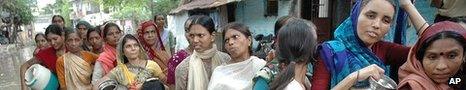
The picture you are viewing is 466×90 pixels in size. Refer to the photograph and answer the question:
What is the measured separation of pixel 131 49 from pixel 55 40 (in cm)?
110

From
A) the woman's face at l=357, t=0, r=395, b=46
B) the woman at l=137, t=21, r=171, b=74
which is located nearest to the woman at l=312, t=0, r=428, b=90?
the woman's face at l=357, t=0, r=395, b=46

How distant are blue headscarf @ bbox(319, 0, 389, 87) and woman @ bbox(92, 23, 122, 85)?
74.4 inches

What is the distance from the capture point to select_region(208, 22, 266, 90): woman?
7.74ft

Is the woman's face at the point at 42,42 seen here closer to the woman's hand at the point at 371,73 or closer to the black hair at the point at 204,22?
the black hair at the point at 204,22

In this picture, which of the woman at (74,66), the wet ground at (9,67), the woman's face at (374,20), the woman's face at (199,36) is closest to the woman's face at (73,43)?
the woman at (74,66)

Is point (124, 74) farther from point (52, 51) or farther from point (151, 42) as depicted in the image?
point (52, 51)

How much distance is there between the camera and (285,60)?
202 cm

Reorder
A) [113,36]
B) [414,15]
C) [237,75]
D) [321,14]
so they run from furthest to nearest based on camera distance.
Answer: [321,14] < [113,36] < [237,75] < [414,15]

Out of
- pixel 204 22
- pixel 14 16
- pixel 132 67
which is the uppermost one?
pixel 204 22

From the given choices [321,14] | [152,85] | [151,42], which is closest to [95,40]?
[151,42]

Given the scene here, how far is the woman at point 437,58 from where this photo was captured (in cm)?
162

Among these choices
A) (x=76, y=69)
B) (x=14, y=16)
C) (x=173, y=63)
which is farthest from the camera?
(x=14, y=16)

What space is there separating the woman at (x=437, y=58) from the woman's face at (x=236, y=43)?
3.12ft

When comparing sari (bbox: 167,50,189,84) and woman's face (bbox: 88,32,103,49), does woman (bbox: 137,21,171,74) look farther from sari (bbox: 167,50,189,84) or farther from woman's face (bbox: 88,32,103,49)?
sari (bbox: 167,50,189,84)
